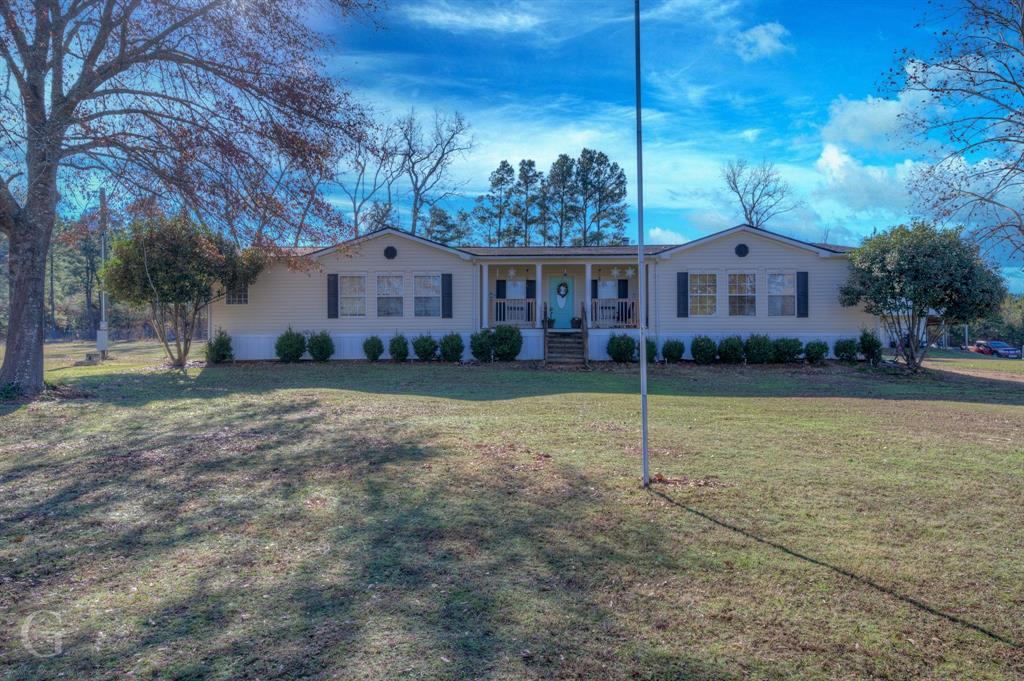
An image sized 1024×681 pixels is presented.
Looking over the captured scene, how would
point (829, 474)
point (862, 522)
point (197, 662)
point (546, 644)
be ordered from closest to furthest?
point (197, 662) < point (546, 644) < point (862, 522) < point (829, 474)

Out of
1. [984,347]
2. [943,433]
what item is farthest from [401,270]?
[984,347]

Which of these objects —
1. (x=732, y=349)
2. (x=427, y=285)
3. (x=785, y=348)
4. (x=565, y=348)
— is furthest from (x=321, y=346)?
(x=785, y=348)

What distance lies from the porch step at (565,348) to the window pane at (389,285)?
509 cm

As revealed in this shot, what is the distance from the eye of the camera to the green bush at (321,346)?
17.5 meters

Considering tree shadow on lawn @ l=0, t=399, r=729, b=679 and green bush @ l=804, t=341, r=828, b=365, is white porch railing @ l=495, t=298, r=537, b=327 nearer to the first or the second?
green bush @ l=804, t=341, r=828, b=365

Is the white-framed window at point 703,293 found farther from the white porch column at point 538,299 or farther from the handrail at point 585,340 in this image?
the white porch column at point 538,299

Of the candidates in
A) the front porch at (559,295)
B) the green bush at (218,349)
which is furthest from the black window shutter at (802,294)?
the green bush at (218,349)

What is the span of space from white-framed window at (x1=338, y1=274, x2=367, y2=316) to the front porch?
383cm

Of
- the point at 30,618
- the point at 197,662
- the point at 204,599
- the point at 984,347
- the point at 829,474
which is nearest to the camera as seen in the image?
the point at 197,662

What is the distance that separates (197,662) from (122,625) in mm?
629

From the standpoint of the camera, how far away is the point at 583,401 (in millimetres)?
10445

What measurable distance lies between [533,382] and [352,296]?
7970 mm

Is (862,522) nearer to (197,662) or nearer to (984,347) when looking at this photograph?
(197,662)

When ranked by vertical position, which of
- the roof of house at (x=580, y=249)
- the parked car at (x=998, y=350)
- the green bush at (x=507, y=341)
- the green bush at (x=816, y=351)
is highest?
the roof of house at (x=580, y=249)
